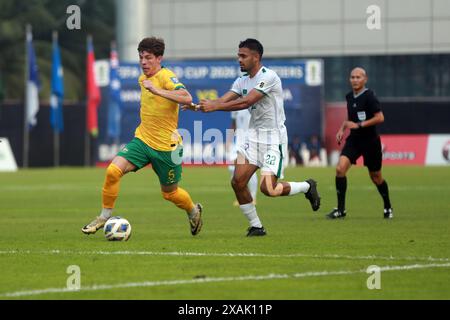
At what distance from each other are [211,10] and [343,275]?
5139cm

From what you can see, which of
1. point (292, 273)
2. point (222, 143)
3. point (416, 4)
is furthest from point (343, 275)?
point (416, 4)

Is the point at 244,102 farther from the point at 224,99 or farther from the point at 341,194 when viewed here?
the point at 341,194

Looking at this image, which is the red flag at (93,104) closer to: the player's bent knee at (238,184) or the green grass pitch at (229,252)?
the green grass pitch at (229,252)

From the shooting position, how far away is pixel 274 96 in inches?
601

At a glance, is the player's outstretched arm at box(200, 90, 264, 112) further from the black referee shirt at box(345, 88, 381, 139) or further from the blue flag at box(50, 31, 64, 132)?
the blue flag at box(50, 31, 64, 132)

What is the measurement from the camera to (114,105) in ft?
164

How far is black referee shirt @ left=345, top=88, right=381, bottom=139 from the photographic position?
19266 mm

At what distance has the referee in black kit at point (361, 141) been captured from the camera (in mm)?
19188

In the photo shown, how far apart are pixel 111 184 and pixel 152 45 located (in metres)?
1.71

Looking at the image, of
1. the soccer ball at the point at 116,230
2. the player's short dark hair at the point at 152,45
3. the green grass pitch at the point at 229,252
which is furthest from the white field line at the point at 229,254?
the player's short dark hair at the point at 152,45

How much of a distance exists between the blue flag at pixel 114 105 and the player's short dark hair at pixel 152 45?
34.8 meters

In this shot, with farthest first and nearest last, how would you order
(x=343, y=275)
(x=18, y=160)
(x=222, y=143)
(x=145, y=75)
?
(x=18, y=160)
(x=222, y=143)
(x=145, y=75)
(x=343, y=275)

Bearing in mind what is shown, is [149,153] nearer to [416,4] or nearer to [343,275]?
[343,275]

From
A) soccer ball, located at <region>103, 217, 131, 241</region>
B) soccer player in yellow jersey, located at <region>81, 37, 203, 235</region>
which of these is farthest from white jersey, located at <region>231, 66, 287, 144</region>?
soccer ball, located at <region>103, 217, 131, 241</region>
